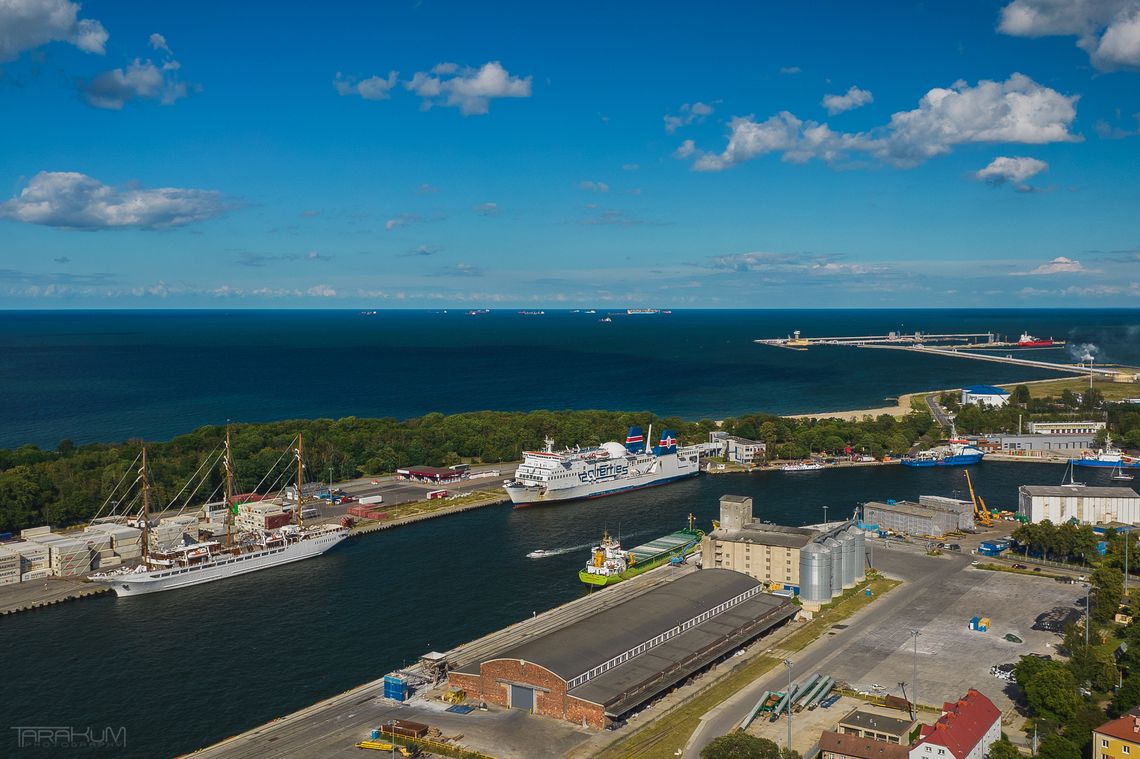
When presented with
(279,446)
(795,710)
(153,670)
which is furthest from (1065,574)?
(279,446)

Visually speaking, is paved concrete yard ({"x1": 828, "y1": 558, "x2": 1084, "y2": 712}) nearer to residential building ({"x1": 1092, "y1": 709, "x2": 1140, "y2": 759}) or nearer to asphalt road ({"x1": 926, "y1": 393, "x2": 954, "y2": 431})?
residential building ({"x1": 1092, "y1": 709, "x2": 1140, "y2": 759})

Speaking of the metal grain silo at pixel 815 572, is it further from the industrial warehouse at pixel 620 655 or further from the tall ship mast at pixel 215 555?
the tall ship mast at pixel 215 555

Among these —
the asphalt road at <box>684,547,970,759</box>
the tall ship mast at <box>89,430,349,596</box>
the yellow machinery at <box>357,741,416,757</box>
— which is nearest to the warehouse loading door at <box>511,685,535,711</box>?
the yellow machinery at <box>357,741,416,757</box>

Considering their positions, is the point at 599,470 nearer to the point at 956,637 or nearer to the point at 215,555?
the point at 215,555

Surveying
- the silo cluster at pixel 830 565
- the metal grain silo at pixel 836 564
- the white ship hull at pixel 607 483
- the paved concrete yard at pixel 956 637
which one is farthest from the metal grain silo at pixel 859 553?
the white ship hull at pixel 607 483

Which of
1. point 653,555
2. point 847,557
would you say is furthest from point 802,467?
point 847,557
